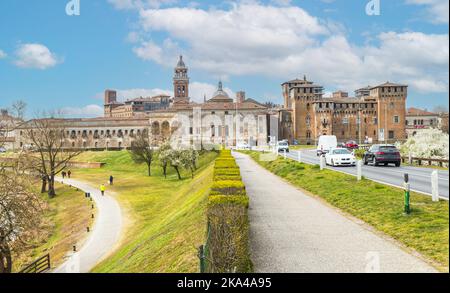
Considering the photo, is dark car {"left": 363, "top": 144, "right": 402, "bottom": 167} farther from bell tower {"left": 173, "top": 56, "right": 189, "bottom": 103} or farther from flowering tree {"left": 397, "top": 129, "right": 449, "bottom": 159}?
bell tower {"left": 173, "top": 56, "right": 189, "bottom": 103}

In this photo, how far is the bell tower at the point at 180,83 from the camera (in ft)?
441

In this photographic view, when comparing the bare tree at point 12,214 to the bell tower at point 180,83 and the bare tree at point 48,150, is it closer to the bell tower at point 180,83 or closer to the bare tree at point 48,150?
the bare tree at point 48,150

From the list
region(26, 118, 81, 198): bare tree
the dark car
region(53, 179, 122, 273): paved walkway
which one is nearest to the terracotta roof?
region(26, 118, 81, 198): bare tree

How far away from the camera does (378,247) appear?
999 cm

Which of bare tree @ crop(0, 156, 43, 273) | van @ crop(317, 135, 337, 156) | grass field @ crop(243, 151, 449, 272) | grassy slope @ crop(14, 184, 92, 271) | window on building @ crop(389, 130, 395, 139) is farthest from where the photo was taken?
window on building @ crop(389, 130, 395, 139)

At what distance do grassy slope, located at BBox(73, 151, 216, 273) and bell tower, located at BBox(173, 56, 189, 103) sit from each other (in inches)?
1842

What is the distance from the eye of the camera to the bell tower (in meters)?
134

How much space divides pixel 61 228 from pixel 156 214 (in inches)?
321

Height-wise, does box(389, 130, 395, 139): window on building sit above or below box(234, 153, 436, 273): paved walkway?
above

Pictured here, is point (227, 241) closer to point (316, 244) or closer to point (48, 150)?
point (316, 244)
